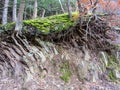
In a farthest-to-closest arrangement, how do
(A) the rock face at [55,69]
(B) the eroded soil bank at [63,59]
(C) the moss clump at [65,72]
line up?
(C) the moss clump at [65,72]
(B) the eroded soil bank at [63,59]
(A) the rock face at [55,69]

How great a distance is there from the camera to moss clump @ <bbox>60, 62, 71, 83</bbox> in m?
8.20

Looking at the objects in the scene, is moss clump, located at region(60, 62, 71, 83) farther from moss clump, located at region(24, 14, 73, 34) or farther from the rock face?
moss clump, located at region(24, 14, 73, 34)

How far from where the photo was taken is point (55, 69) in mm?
8328

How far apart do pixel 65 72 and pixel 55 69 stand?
466 millimetres

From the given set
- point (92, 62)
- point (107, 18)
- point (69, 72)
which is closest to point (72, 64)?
point (69, 72)

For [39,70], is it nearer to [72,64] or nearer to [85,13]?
[72,64]

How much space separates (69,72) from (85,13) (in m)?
2.86

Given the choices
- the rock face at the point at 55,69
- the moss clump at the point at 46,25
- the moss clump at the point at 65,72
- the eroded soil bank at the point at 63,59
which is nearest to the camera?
the rock face at the point at 55,69

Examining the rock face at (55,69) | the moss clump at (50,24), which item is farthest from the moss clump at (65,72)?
the moss clump at (50,24)

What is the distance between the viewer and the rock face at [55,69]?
23.6 ft

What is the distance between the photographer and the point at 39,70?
7840mm

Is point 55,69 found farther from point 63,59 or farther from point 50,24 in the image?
point 50,24

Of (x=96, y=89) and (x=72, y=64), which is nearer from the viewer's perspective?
(x=96, y=89)

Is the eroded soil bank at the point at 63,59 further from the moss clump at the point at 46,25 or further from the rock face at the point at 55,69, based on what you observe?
the moss clump at the point at 46,25
